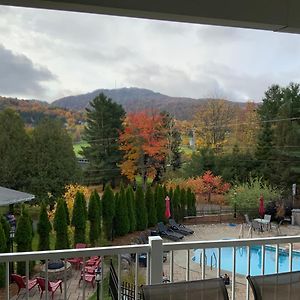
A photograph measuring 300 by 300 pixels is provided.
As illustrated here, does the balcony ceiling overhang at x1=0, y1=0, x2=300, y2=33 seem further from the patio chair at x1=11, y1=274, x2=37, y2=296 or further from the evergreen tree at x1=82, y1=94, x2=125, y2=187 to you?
the patio chair at x1=11, y1=274, x2=37, y2=296

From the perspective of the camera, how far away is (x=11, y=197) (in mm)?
3404

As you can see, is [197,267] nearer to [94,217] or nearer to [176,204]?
[176,204]

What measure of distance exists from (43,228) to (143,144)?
1280 millimetres

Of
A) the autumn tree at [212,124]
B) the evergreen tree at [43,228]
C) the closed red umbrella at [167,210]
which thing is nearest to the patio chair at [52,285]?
the evergreen tree at [43,228]

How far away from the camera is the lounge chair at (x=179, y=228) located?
3992 millimetres

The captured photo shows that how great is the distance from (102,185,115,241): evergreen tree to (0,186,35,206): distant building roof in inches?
27.7

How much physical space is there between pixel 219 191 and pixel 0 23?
9.02 feet

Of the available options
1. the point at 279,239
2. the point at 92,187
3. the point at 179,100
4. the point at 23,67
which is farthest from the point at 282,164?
the point at 23,67

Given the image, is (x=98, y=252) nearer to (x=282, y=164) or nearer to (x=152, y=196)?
(x=152, y=196)

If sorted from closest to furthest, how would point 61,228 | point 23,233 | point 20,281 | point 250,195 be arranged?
point 20,281
point 23,233
point 61,228
point 250,195

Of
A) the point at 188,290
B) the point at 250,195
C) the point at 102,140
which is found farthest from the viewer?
the point at 250,195

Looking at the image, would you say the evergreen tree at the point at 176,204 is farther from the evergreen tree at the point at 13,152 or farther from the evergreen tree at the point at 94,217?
the evergreen tree at the point at 13,152

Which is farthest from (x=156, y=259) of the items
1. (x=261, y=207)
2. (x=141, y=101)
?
(x=261, y=207)

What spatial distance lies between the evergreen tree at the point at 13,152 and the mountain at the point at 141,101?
17.7 inches
